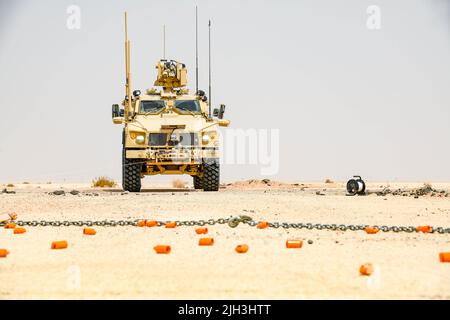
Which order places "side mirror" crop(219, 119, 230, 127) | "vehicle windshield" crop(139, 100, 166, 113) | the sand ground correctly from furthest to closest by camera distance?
"vehicle windshield" crop(139, 100, 166, 113), "side mirror" crop(219, 119, 230, 127), the sand ground

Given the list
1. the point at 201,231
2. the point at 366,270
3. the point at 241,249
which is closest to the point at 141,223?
the point at 201,231

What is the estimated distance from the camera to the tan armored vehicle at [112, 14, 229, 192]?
2072 cm

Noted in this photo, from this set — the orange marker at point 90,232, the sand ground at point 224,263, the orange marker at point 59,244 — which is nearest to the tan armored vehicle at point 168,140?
the sand ground at point 224,263

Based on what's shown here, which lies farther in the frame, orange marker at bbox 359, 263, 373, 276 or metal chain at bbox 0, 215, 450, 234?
metal chain at bbox 0, 215, 450, 234

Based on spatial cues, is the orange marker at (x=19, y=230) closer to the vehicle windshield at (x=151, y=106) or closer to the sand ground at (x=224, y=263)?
the sand ground at (x=224, y=263)

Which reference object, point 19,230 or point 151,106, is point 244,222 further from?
point 151,106

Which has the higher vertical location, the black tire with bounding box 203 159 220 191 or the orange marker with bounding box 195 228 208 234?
the orange marker with bounding box 195 228 208 234

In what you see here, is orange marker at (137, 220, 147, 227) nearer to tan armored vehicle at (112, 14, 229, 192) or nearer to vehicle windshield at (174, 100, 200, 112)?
tan armored vehicle at (112, 14, 229, 192)

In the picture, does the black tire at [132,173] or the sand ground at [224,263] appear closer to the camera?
the sand ground at [224,263]

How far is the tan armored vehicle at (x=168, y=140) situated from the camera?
2072cm

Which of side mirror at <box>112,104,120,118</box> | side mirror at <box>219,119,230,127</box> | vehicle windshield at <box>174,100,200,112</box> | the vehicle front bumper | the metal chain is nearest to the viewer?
the metal chain

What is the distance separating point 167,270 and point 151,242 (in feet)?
7.11

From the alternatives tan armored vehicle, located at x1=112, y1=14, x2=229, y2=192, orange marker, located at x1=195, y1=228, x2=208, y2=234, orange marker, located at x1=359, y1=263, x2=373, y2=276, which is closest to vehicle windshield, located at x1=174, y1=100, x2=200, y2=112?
tan armored vehicle, located at x1=112, y1=14, x2=229, y2=192
